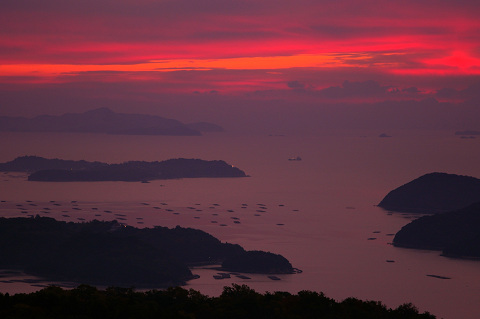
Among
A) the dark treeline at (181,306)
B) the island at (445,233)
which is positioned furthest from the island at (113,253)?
the dark treeline at (181,306)

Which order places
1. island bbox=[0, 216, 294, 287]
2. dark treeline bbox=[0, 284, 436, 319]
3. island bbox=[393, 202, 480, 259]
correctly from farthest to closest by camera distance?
1. island bbox=[393, 202, 480, 259]
2. island bbox=[0, 216, 294, 287]
3. dark treeline bbox=[0, 284, 436, 319]

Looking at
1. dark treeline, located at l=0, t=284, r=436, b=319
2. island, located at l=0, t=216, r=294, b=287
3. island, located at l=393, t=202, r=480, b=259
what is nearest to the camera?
dark treeline, located at l=0, t=284, r=436, b=319

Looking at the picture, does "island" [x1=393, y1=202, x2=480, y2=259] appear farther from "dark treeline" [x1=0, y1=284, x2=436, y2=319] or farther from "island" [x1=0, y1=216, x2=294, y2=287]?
"dark treeline" [x1=0, y1=284, x2=436, y2=319]

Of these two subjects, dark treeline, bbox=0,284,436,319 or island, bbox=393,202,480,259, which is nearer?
dark treeline, bbox=0,284,436,319

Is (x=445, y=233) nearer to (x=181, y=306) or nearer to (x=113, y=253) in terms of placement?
(x=113, y=253)

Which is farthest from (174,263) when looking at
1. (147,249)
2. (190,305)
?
Result: (190,305)

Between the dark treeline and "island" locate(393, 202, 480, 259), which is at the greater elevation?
"island" locate(393, 202, 480, 259)

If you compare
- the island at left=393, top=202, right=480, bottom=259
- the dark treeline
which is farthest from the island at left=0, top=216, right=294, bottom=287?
the dark treeline
